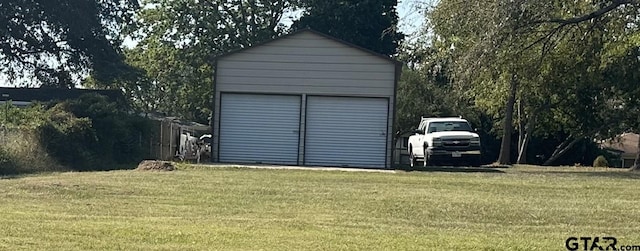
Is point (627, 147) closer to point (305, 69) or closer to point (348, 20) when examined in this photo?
point (348, 20)

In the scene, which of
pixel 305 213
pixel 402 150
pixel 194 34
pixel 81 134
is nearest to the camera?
pixel 305 213

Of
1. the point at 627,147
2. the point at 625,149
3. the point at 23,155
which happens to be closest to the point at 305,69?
the point at 23,155

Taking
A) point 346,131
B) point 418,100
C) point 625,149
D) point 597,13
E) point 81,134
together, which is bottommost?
point 81,134

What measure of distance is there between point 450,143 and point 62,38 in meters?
22.6

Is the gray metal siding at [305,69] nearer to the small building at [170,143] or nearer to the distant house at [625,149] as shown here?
the small building at [170,143]

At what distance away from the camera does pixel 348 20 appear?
Answer: 57094mm

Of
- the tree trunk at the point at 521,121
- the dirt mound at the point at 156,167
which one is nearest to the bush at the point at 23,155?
the dirt mound at the point at 156,167

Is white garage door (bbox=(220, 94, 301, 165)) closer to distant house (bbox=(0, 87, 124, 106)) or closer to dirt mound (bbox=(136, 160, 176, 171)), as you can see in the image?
dirt mound (bbox=(136, 160, 176, 171))

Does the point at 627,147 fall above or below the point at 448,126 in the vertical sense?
below

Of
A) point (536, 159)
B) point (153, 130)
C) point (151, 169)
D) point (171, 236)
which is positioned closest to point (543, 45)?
point (151, 169)

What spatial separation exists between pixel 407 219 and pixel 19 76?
3896 centimetres

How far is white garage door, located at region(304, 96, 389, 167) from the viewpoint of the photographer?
31.8 meters

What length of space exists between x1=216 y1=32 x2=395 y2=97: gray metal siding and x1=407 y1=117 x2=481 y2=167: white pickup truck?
120 inches

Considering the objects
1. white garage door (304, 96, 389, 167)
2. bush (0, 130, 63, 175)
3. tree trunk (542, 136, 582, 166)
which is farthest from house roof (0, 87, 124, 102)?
tree trunk (542, 136, 582, 166)
